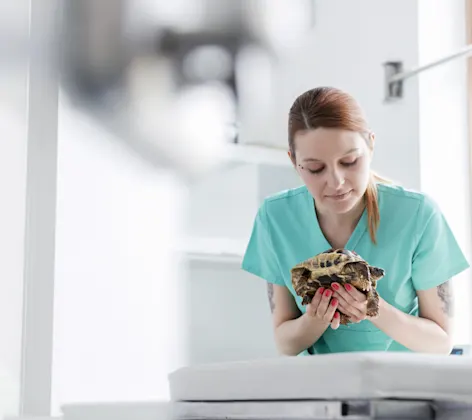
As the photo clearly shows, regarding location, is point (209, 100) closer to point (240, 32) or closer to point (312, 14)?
point (240, 32)

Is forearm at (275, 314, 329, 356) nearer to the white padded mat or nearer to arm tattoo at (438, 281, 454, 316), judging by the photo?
arm tattoo at (438, 281, 454, 316)

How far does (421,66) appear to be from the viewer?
81.5 inches

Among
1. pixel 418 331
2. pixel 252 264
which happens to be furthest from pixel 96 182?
pixel 418 331

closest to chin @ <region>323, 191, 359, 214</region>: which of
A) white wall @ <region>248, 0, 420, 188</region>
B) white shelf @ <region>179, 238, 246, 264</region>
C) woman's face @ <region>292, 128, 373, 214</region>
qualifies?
woman's face @ <region>292, 128, 373, 214</region>

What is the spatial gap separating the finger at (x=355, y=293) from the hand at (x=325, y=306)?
3cm

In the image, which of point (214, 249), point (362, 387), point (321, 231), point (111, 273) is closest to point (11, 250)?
point (111, 273)

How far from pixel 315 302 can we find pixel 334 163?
23 centimetres

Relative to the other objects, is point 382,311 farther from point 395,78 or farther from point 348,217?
point 395,78

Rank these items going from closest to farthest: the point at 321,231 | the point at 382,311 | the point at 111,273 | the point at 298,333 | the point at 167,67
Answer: the point at 382,311 → the point at 298,333 → the point at 321,231 → the point at 111,273 → the point at 167,67

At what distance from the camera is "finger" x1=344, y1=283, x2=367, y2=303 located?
100 centimetres

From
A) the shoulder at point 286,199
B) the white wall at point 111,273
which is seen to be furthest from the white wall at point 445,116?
the shoulder at point 286,199

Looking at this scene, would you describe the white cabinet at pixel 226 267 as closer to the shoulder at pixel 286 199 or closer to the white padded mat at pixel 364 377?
the shoulder at pixel 286 199

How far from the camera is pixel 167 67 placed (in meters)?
1.92

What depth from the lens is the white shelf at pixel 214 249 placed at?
6.21 ft
